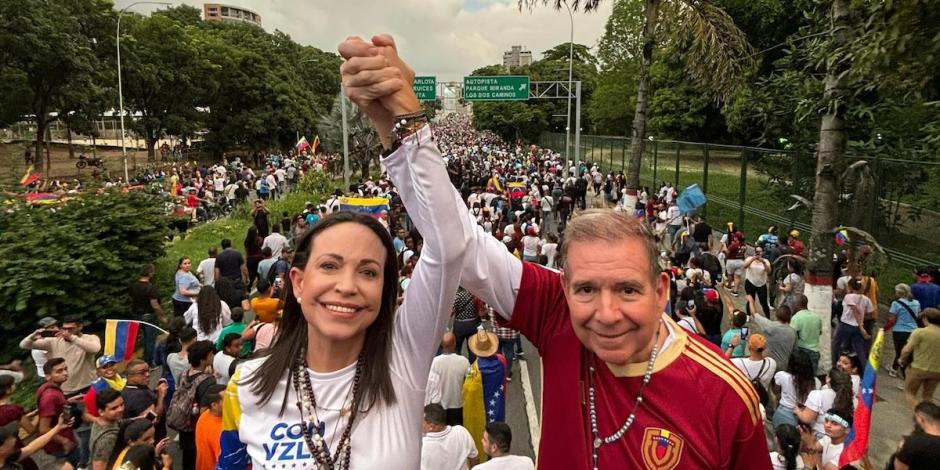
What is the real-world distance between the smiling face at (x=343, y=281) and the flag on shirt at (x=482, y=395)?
4037mm

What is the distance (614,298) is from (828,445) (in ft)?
12.7

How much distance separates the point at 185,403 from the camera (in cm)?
472

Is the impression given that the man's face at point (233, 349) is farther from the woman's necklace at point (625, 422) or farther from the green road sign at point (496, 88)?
the green road sign at point (496, 88)

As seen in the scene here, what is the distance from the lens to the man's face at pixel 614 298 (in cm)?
137

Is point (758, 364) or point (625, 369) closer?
point (625, 369)

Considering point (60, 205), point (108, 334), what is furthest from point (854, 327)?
point (60, 205)

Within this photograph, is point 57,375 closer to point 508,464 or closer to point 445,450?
point 445,450

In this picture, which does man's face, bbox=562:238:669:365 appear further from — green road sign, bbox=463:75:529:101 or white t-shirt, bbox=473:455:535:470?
green road sign, bbox=463:75:529:101

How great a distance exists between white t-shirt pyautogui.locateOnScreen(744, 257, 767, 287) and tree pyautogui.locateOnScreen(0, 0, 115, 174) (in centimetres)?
2908

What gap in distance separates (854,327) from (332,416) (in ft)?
25.7

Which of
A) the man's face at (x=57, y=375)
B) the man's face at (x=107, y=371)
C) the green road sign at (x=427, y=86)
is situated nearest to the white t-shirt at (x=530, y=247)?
the man's face at (x=107, y=371)

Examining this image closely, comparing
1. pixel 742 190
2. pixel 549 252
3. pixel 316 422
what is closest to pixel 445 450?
pixel 316 422

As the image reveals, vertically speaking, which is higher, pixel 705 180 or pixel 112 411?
pixel 705 180

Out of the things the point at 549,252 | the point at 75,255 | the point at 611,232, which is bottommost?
the point at 549,252
